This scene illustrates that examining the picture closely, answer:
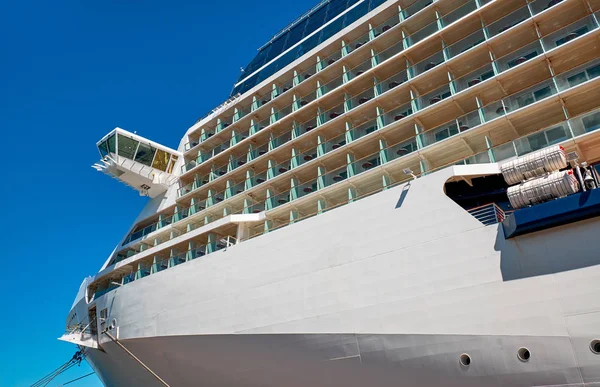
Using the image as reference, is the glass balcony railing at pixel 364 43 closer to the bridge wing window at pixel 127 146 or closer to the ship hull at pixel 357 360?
the bridge wing window at pixel 127 146

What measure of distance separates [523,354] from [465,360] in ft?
3.35

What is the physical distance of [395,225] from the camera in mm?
10086

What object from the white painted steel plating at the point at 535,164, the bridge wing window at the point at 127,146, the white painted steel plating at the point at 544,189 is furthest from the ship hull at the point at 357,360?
the bridge wing window at the point at 127,146

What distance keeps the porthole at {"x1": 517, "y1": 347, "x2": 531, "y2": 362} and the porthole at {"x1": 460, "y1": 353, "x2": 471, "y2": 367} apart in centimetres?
87

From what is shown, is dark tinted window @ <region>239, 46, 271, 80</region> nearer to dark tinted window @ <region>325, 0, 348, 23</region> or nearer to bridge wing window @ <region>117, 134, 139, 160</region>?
dark tinted window @ <region>325, 0, 348, 23</region>

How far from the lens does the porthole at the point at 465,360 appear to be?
818cm

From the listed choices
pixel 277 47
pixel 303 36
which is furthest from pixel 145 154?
pixel 303 36

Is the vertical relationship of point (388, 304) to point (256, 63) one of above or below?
below

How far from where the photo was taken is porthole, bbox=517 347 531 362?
25.0ft

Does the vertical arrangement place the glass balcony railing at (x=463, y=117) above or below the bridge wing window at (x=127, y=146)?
below

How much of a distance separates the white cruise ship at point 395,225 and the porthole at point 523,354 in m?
0.02

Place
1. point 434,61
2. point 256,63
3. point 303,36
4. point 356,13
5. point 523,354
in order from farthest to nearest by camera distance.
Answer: point 256,63, point 303,36, point 356,13, point 434,61, point 523,354

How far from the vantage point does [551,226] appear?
8.05 m

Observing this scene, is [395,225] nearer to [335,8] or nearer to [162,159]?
[162,159]
